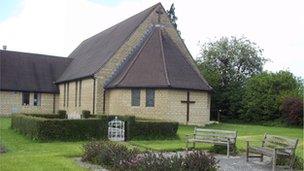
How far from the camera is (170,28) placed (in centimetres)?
3991

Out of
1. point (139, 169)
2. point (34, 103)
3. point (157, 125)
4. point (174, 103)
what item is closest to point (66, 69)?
point (34, 103)

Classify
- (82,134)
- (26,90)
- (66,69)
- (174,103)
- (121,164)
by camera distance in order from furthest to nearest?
(66,69)
(26,90)
(174,103)
(82,134)
(121,164)

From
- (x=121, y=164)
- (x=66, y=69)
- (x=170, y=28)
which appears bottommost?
(x=121, y=164)

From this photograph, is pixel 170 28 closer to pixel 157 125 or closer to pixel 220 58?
pixel 157 125

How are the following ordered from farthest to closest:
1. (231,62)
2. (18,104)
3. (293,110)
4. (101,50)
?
(231,62) < (18,104) < (293,110) < (101,50)

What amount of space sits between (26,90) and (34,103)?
1522 mm

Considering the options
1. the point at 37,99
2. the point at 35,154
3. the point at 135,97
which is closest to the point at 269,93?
the point at 135,97

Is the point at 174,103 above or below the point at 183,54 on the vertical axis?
below

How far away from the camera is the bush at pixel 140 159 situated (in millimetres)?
11906

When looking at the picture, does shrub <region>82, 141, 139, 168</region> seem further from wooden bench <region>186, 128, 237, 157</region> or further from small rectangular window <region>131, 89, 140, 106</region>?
small rectangular window <region>131, 89, 140, 106</region>

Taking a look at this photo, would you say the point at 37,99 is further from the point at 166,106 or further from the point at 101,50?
the point at 166,106

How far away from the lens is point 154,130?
2336 centimetres

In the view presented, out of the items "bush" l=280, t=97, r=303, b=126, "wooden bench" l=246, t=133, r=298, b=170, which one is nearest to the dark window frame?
"bush" l=280, t=97, r=303, b=126

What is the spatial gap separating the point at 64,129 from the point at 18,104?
953 inches
